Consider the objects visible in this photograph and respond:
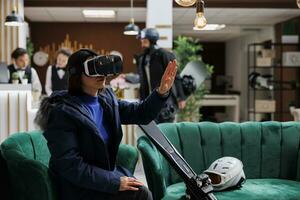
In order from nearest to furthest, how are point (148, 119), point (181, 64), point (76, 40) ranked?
point (148, 119), point (181, 64), point (76, 40)

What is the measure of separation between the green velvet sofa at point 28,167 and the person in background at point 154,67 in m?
2.02

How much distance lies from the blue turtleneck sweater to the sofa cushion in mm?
881

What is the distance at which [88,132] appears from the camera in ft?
7.30

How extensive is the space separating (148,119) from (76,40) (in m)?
9.55

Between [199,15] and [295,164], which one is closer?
[199,15]

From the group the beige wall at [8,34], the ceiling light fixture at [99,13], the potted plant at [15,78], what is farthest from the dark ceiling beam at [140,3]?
the potted plant at [15,78]

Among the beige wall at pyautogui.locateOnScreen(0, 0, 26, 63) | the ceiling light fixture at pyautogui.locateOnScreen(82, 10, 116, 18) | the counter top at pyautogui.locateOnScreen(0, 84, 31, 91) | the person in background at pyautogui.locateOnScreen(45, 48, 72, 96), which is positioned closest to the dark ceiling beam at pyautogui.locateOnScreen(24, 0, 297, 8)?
the beige wall at pyautogui.locateOnScreen(0, 0, 26, 63)

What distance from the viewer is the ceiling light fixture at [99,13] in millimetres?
10008

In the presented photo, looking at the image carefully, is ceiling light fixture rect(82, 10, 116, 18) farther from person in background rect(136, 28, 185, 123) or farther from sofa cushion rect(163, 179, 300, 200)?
sofa cushion rect(163, 179, 300, 200)

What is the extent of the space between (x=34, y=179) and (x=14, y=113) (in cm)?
293

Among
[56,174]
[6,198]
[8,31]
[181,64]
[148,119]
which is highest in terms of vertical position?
[8,31]

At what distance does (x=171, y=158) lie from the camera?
2.76m

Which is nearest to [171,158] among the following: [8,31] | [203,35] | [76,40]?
[8,31]

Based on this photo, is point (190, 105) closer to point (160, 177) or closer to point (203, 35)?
point (160, 177)
